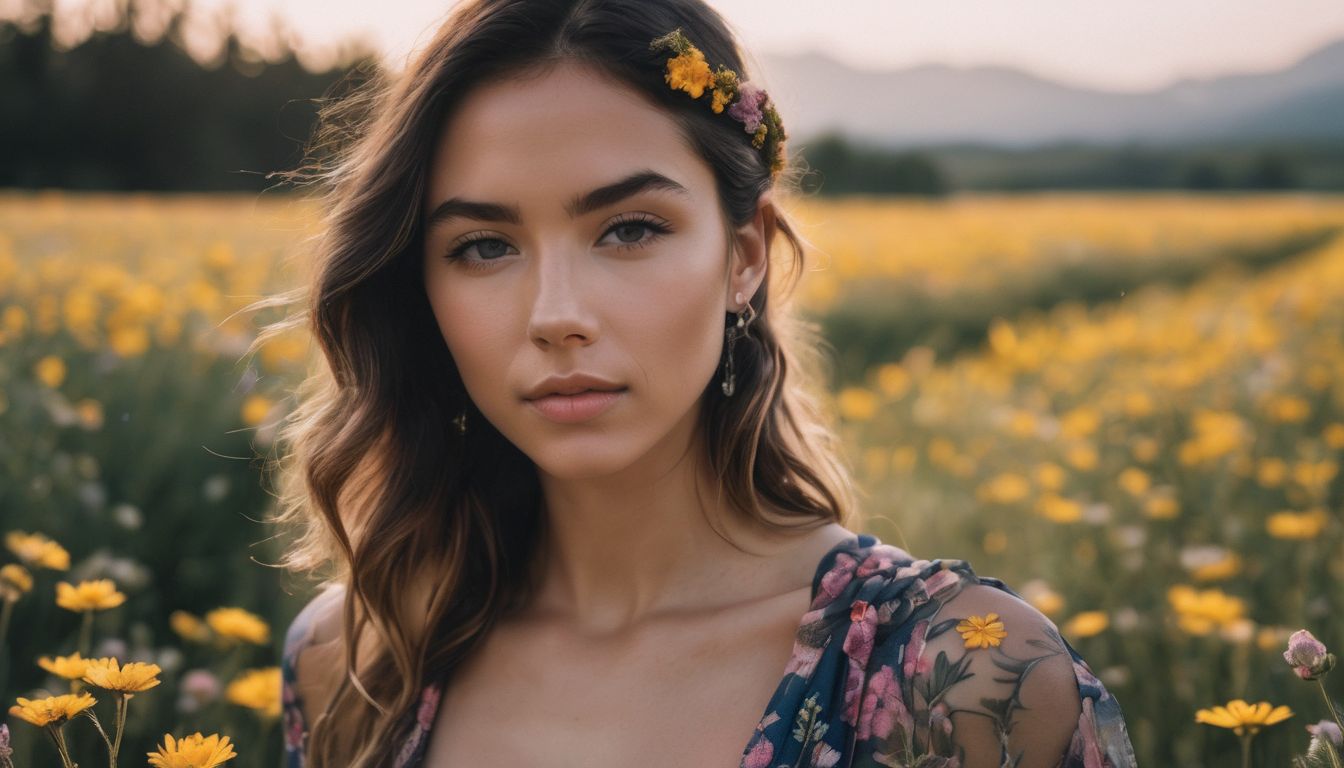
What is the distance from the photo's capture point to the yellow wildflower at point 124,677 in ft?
4.46

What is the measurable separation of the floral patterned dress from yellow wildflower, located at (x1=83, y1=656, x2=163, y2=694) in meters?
0.77

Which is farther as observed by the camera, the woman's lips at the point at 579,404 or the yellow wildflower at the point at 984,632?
the woman's lips at the point at 579,404

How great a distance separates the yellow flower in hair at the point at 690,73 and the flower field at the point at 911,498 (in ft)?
1.85

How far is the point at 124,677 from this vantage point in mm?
1368

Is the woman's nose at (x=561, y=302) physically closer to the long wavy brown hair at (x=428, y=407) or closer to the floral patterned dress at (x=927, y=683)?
the long wavy brown hair at (x=428, y=407)

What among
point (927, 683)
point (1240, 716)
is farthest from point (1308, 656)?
point (927, 683)

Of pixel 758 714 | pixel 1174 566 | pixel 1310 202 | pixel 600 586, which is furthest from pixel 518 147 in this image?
pixel 1310 202

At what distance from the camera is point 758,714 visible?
5.85 ft

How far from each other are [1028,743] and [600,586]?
76 centimetres

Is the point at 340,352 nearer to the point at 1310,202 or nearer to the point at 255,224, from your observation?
the point at 255,224

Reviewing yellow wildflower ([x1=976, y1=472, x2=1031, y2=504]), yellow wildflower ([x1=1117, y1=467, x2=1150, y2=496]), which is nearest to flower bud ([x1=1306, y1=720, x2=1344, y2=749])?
yellow wildflower ([x1=1117, y1=467, x2=1150, y2=496])

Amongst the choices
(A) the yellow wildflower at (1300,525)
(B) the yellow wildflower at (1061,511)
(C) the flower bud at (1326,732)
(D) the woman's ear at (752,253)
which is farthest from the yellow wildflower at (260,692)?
(A) the yellow wildflower at (1300,525)

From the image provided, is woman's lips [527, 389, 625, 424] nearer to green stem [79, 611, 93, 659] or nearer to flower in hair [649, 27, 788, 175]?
flower in hair [649, 27, 788, 175]

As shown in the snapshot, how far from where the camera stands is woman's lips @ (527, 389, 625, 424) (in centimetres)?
174
